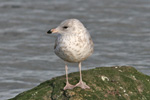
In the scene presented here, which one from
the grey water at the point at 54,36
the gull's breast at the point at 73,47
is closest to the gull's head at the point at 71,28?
the gull's breast at the point at 73,47

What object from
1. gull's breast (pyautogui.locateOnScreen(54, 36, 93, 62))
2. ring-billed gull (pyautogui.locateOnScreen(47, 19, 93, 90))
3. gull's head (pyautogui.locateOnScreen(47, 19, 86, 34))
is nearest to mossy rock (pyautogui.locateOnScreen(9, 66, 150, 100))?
ring-billed gull (pyautogui.locateOnScreen(47, 19, 93, 90))

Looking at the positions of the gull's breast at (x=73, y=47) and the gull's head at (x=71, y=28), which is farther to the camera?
the gull's head at (x=71, y=28)

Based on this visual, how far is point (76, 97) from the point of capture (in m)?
7.43

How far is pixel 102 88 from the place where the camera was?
7.94 m

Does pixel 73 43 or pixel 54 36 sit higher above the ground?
pixel 73 43

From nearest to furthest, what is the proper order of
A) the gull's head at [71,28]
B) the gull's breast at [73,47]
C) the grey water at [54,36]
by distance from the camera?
the gull's breast at [73,47] → the gull's head at [71,28] → the grey water at [54,36]

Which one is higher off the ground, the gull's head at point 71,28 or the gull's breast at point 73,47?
the gull's head at point 71,28

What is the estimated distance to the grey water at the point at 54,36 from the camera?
552 inches

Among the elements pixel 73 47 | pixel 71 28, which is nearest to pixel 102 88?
pixel 73 47

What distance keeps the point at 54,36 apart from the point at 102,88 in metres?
9.94

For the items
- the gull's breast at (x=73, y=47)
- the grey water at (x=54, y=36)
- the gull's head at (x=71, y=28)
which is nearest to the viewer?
the gull's breast at (x=73, y=47)

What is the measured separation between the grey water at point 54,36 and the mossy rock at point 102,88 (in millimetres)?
3567

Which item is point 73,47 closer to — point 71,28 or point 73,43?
point 73,43

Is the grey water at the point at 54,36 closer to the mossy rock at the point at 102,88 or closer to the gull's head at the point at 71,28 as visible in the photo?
the mossy rock at the point at 102,88
